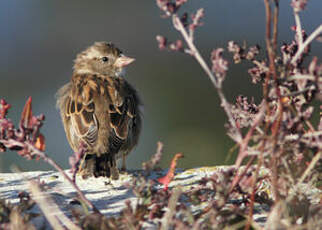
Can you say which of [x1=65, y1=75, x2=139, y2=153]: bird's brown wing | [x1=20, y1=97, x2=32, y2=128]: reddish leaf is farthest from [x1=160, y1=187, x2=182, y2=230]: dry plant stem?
[x1=65, y1=75, x2=139, y2=153]: bird's brown wing

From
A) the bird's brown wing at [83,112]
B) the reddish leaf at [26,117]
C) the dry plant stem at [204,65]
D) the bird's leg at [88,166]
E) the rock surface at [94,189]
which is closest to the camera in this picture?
the dry plant stem at [204,65]

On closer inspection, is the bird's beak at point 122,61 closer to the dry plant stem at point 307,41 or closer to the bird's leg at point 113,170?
the bird's leg at point 113,170

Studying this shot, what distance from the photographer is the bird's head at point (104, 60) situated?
6621 mm

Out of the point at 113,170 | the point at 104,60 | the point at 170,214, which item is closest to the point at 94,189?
the point at 113,170

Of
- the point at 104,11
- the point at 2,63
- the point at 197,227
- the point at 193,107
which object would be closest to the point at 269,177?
the point at 197,227

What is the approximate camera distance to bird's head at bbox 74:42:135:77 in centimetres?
662

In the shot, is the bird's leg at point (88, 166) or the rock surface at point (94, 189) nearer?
the rock surface at point (94, 189)

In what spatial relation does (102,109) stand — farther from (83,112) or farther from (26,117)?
(26,117)

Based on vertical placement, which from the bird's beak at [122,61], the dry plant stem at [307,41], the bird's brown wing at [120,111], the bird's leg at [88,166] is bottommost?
the bird's leg at [88,166]

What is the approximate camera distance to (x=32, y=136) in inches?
125

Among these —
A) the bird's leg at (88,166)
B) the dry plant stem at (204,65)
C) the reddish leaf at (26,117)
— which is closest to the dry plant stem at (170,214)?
the dry plant stem at (204,65)

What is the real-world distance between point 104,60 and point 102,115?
4.51 ft

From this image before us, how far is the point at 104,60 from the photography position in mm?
6691

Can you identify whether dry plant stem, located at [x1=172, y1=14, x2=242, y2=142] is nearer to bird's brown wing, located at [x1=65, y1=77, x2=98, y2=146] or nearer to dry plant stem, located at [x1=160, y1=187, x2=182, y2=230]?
dry plant stem, located at [x1=160, y1=187, x2=182, y2=230]
